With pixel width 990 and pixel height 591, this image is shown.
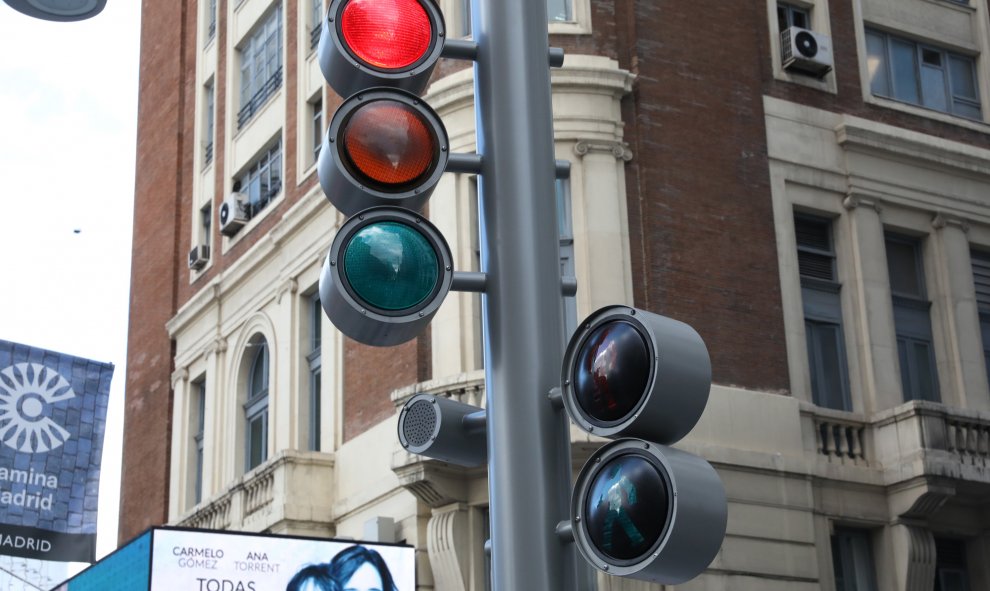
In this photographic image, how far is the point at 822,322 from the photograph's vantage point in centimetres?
2233

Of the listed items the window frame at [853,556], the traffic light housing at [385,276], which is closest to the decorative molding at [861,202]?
the window frame at [853,556]

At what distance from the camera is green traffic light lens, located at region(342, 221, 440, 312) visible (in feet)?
15.1

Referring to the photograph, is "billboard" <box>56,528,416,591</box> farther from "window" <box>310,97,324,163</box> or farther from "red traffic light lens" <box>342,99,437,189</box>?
"red traffic light lens" <box>342,99,437,189</box>

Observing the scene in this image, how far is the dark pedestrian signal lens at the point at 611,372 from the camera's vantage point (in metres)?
4.04

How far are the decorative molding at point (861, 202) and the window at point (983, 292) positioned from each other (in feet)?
6.76

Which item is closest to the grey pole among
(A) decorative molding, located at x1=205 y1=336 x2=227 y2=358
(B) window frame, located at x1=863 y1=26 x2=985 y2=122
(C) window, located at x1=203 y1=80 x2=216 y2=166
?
(B) window frame, located at x1=863 y1=26 x2=985 y2=122

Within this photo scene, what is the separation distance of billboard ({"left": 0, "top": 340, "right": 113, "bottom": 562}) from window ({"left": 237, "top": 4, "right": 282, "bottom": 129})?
8.12 m

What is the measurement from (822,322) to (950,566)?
13.2 ft

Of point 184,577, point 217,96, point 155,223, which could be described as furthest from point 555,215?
point 155,223

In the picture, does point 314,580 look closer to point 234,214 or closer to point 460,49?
point 234,214

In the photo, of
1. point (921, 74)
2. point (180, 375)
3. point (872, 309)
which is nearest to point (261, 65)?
point (180, 375)

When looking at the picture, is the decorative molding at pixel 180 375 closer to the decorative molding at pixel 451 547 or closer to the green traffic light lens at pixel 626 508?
the decorative molding at pixel 451 547

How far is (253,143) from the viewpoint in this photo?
92.3 feet

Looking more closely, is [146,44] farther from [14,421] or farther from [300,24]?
[14,421]
